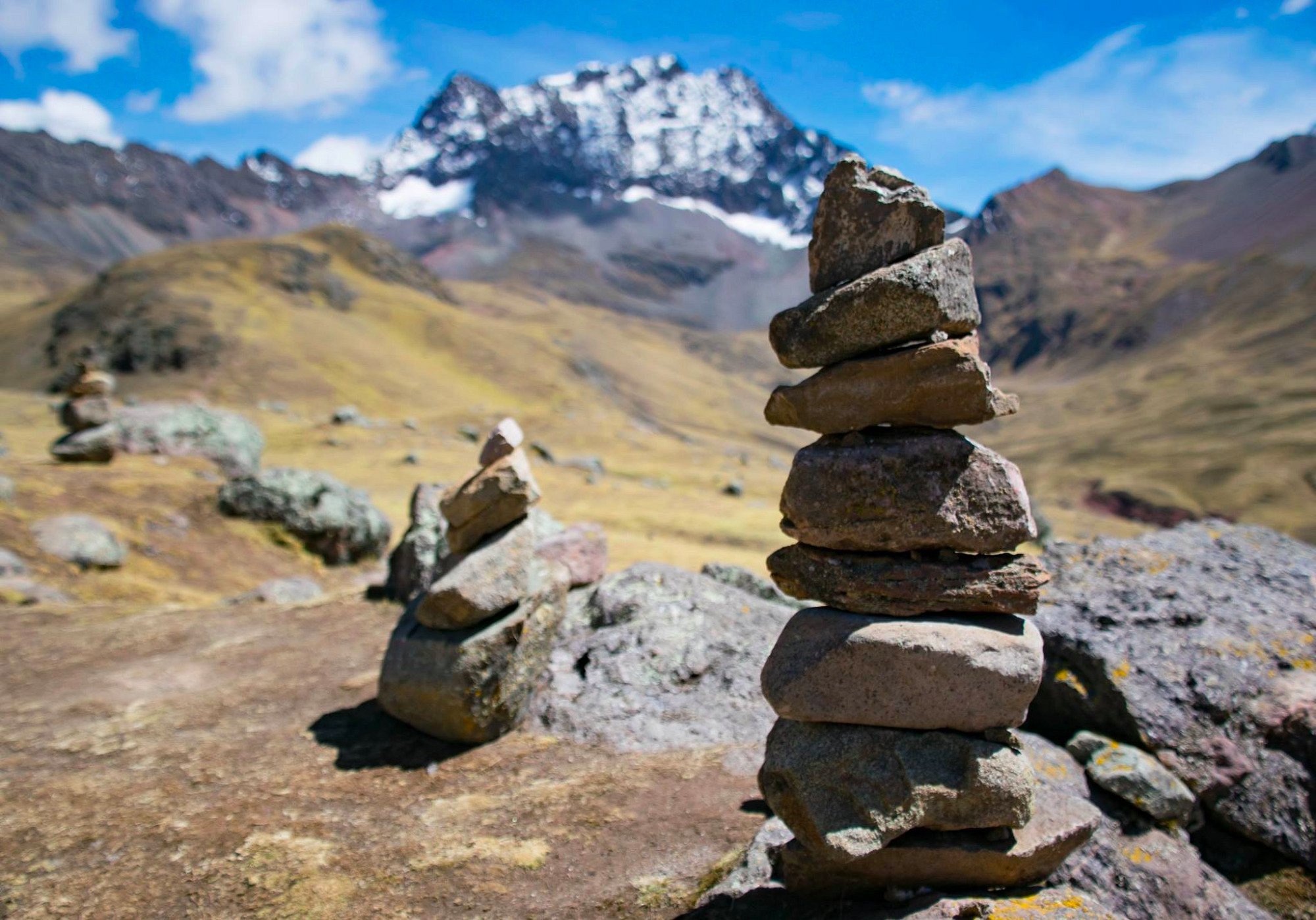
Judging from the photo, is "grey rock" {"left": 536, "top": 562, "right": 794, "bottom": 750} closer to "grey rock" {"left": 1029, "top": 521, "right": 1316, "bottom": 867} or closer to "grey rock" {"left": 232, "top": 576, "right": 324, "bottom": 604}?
"grey rock" {"left": 1029, "top": 521, "right": 1316, "bottom": 867}

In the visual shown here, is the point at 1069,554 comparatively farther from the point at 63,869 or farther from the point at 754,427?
the point at 754,427

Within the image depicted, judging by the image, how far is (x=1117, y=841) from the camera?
30.1 ft

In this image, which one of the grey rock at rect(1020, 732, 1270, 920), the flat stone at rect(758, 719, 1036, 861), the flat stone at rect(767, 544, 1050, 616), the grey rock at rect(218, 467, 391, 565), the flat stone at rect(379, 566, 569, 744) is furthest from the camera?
the grey rock at rect(218, 467, 391, 565)

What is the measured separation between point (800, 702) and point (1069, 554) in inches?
364

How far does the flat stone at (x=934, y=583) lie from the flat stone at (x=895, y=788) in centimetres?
135

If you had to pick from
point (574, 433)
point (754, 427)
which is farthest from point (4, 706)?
point (754, 427)

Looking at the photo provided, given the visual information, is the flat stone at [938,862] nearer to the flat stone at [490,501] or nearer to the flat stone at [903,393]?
the flat stone at [903,393]

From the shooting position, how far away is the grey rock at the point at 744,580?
1842cm

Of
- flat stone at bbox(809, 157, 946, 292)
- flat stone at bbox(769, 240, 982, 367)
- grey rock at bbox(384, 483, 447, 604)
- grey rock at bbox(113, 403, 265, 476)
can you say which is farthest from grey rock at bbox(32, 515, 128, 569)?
flat stone at bbox(809, 157, 946, 292)

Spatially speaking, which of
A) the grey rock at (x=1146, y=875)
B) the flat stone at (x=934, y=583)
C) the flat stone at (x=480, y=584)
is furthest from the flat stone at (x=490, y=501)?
the grey rock at (x=1146, y=875)

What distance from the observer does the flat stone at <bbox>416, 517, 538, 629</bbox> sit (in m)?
12.2

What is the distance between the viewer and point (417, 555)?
19.5 metres

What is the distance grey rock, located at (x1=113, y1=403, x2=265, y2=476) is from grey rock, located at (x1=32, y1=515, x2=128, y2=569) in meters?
9.65

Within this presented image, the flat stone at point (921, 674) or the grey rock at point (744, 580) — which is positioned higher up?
the flat stone at point (921, 674)
